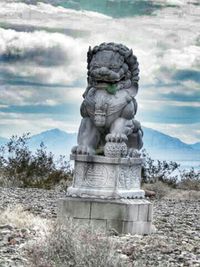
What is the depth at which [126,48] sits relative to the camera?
46.9 ft

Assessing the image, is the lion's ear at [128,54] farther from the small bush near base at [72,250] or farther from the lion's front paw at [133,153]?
the small bush near base at [72,250]

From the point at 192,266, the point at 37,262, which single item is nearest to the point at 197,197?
the point at 192,266

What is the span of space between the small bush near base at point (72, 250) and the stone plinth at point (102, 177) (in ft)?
9.86

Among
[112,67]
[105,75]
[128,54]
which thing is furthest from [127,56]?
[105,75]

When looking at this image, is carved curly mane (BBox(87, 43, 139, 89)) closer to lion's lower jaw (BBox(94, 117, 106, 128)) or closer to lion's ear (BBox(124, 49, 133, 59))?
lion's ear (BBox(124, 49, 133, 59))

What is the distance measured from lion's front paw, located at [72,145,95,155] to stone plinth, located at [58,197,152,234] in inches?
28.0

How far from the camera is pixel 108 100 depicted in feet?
45.9

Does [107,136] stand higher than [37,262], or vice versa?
[107,136]

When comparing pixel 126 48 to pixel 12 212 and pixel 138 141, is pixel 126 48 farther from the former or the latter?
pixel 12 212

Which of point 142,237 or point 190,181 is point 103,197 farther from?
point 190,181

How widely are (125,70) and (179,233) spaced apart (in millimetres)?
2802

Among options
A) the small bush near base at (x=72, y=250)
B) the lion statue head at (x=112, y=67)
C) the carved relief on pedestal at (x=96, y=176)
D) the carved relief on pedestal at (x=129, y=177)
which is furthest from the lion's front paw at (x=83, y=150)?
the small bush near base at (x=72, y=250)

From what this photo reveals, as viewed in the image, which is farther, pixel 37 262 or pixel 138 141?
pixel 138 141

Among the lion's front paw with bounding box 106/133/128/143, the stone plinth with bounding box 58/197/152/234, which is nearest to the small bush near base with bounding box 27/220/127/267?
the stone plinth with bounding box 58/197/152/234
